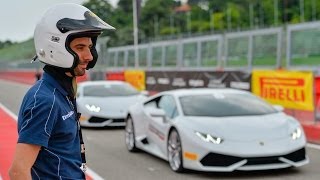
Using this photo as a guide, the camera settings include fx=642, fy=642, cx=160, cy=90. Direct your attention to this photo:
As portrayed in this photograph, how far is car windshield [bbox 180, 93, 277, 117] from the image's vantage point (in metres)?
9.73

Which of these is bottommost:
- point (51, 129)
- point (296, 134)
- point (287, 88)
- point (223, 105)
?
point (296, 134)

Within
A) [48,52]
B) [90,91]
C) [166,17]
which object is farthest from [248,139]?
[166,17]

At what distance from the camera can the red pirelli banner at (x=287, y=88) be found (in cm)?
1373

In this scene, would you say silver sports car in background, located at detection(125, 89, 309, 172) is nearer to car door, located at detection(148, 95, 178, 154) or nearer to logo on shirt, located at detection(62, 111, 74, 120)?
car door, located at detection(148, 95, 178, 154)

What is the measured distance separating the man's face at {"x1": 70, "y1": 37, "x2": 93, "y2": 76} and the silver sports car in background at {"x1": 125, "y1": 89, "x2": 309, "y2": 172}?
5.67 meters

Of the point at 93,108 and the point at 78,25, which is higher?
the point at 78,25

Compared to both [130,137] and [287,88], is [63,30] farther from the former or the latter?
[287,88]

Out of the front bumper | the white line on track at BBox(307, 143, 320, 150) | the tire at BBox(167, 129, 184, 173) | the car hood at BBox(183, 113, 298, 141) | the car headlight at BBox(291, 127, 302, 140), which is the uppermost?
the car hood at BBox(183, 113, 298, 141)

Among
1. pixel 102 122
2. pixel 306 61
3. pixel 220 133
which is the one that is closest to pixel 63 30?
pixel 220 133

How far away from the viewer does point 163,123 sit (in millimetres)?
10000

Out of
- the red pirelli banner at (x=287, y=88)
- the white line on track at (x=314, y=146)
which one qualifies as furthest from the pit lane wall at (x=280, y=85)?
the white line on track at (x=314, y=146)

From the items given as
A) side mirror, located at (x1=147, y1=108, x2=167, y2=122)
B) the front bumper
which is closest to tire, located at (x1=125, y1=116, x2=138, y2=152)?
side mirror, located at (x1=147, y1=108, x2=167, y2=122)

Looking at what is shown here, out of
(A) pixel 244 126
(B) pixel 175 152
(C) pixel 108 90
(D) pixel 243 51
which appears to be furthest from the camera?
(D) pixel 243 51

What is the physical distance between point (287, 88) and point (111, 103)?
459 centimetres
